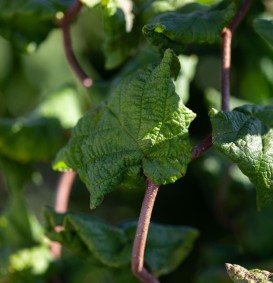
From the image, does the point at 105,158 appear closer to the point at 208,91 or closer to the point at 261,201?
the point at 261,201

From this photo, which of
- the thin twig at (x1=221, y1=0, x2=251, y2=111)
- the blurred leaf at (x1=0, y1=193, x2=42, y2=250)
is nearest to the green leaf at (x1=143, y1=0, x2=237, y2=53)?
the thin twig at (x1=221, y1=0, x2=251, y2=111)

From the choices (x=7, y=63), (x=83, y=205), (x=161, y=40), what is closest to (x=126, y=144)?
(x=161, y=40)

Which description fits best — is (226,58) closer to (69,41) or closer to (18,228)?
(69,41)

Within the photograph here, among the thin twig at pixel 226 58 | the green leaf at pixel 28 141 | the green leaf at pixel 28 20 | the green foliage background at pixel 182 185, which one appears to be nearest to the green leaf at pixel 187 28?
the thin twig at pixel 226 58

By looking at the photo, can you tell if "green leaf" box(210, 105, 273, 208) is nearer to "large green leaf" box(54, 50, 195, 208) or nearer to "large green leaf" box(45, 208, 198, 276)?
"large green leaf" box(54, 50, 195, 208)

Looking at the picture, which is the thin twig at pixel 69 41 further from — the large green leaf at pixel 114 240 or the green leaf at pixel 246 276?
the green leaf at pixel 246 276

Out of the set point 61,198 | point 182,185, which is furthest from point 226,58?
point 182,185
